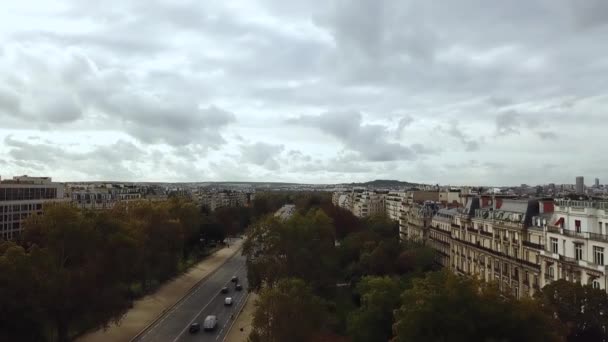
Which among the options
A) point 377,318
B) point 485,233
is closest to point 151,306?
point 377,318

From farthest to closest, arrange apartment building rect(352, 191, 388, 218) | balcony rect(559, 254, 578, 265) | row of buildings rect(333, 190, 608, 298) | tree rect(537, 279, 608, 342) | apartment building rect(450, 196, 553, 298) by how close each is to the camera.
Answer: apartment building rect(352, 191, 388, 218) → apartment building rect(450, 196, 553, 298) → balcony rect(559, 254, 578, 265) → row of buildings rect(333, 190, 608, 298) → tree rect(537, 279, 608, 342)

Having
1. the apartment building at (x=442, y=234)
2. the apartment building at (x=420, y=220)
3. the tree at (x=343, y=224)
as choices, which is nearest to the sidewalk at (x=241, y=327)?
the apartment building at (x=442, y=234)

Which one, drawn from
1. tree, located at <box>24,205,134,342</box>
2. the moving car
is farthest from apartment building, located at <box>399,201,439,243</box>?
tree, located at <box>24,205,134,342</box>

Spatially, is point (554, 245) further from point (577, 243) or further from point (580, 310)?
point (580, 310)

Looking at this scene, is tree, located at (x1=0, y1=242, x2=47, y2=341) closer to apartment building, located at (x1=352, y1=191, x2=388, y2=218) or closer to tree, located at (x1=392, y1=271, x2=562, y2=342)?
tree, located at (x1=392, y1=271, x2=562, y2=342)

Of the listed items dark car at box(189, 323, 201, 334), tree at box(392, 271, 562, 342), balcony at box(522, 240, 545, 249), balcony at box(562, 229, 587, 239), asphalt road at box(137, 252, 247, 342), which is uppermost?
balcony at box(562, 229, 587, 239)

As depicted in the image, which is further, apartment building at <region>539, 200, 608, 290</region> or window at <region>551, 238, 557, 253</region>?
window at <region>551, 238, 557, 253</region>

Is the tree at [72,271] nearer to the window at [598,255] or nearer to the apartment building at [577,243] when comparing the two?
the apartment building at [577,243]

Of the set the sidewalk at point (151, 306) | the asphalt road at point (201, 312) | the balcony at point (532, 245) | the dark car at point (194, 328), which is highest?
the balcony at point (532, 245)
